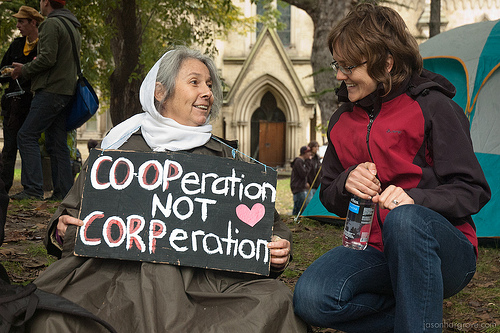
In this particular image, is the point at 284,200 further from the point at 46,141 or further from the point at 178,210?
the point at 178,210

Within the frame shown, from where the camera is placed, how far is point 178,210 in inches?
95.7

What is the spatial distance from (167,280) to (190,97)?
99cm

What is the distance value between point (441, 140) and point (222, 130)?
26.5 meters

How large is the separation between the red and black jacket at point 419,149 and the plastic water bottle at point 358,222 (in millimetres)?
76

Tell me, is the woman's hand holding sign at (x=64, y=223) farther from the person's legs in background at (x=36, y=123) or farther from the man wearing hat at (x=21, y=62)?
the man wearing hat at (x=21, y=62)

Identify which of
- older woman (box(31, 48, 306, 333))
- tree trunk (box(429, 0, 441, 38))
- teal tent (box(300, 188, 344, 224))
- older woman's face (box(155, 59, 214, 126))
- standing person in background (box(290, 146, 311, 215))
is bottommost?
standing person in background (box(290, 146, 311, 215))

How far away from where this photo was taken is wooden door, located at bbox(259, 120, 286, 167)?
28.6 meters

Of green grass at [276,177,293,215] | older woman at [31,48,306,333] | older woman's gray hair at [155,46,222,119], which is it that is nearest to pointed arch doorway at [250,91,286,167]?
green grass at [276,177,293,215]

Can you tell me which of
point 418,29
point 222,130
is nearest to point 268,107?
point 222,130

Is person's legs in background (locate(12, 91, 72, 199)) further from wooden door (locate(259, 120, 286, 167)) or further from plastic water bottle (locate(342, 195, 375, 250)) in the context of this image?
wooden door (locate(259, 120, 286, 167))

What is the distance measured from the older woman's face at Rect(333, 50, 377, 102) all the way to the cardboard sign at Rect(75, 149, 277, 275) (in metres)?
0.55

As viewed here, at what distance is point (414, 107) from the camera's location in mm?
2428

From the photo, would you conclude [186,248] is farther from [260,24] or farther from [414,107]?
[260,24]

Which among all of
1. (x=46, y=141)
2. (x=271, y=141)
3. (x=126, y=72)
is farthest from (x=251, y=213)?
(x=271, y=141)
